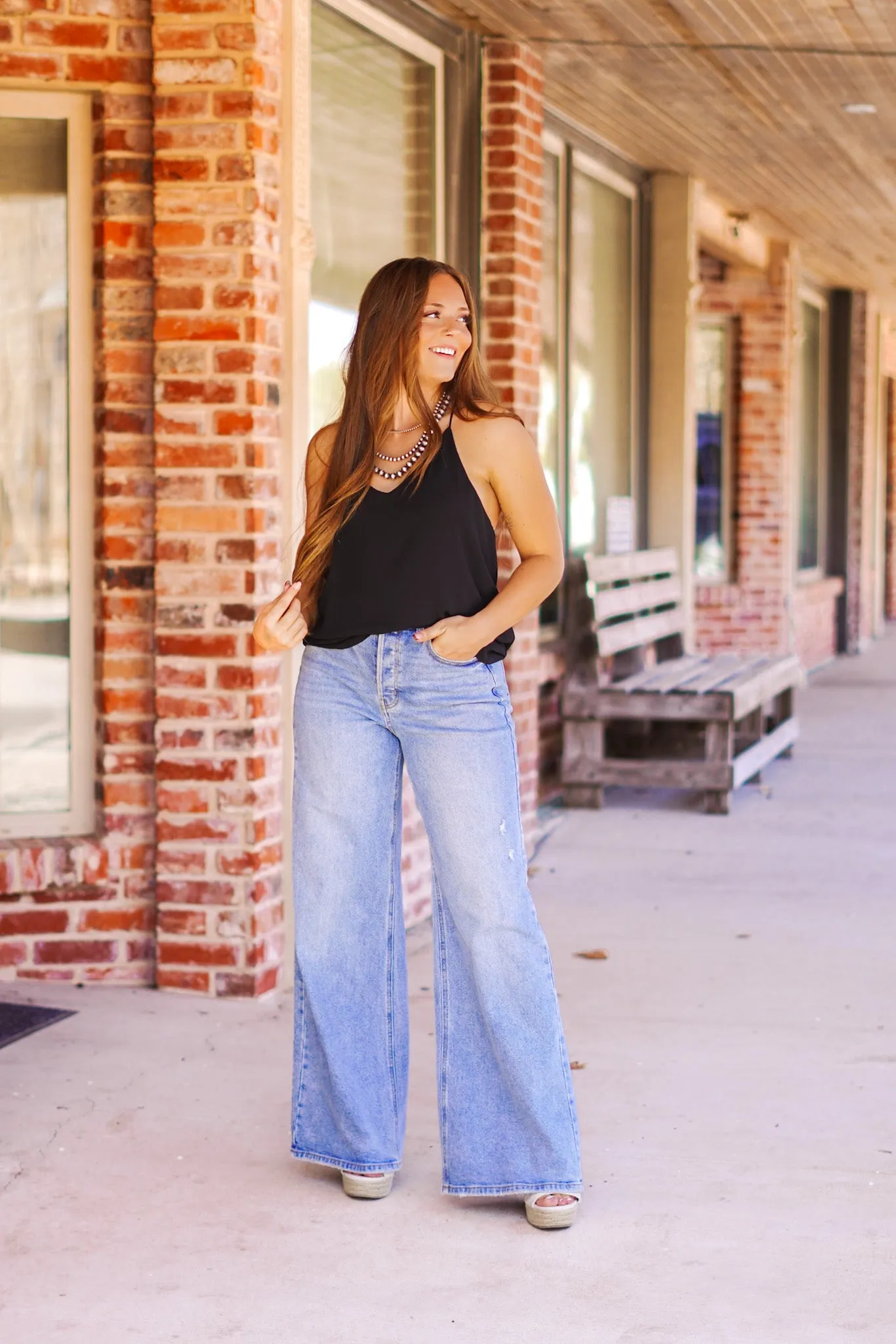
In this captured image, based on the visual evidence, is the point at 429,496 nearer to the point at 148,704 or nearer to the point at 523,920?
the point at 523,920

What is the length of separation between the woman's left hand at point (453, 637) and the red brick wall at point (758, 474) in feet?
34.7

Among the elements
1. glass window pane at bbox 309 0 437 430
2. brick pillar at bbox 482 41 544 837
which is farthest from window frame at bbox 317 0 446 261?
brick pillar at bbox 482 41 544 837

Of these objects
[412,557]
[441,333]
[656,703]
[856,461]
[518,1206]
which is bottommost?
[518,1206]

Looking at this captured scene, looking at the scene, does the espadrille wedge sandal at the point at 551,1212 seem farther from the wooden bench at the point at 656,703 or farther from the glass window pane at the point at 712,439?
the glass window pane at the point at 712,439

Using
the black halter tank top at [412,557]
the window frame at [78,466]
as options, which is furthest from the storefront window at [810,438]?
the black halter tank top at [412,557]

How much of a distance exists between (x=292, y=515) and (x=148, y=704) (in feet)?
2.18

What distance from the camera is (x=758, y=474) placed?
13.9 meters

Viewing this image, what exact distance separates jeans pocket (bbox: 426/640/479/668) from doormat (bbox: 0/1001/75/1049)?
1.87 m

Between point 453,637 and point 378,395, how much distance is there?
491 mm

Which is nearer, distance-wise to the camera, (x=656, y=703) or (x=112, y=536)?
(x=112, y=536)

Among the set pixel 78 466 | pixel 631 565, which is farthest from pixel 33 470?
pixel 631 565

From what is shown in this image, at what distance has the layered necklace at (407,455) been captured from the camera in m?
3.44

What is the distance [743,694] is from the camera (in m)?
8.20

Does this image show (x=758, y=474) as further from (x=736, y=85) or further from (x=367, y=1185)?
(x=367, y=1185)
